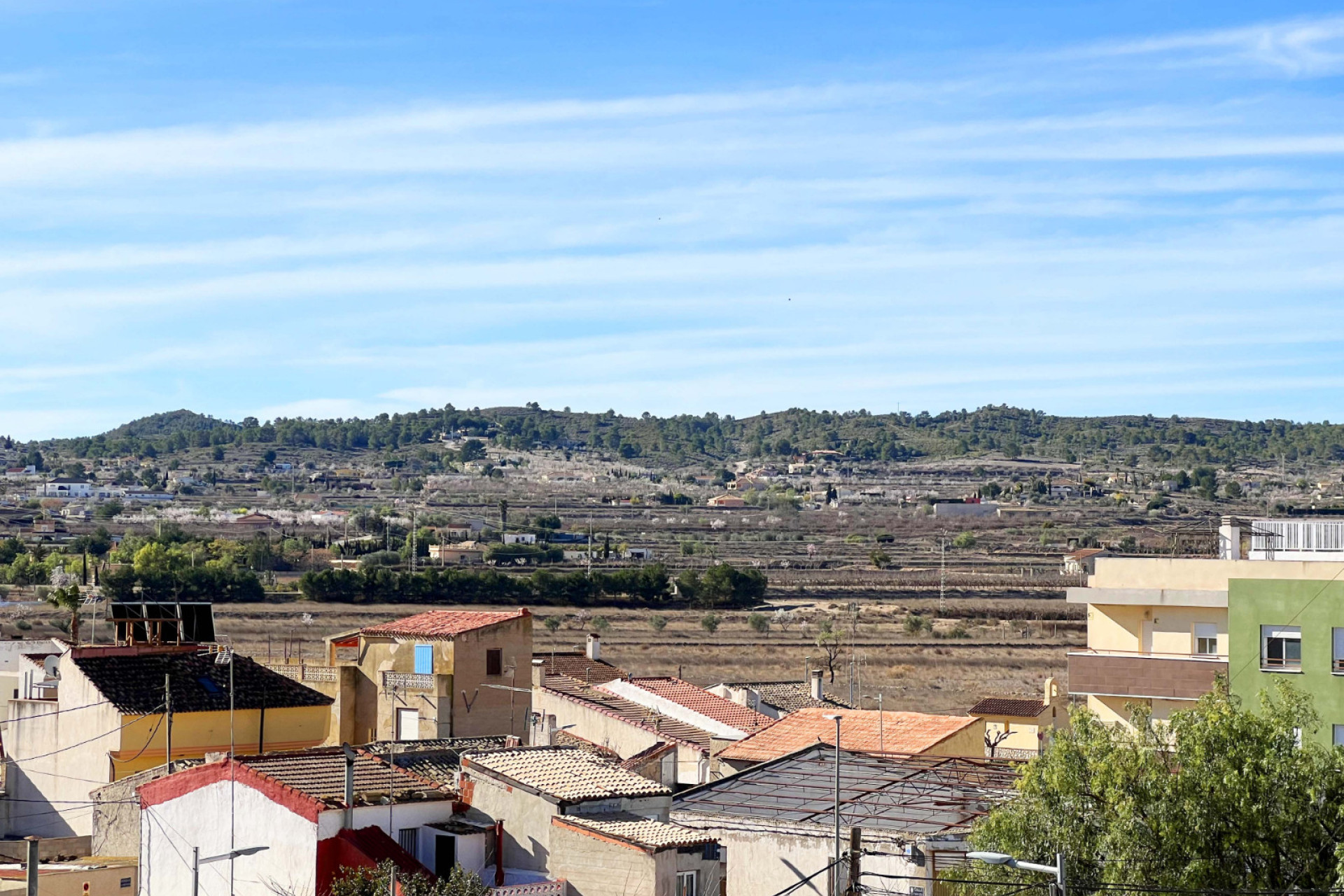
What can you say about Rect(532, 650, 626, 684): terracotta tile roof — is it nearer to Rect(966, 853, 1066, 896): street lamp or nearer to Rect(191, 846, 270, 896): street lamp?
Rect(191, 846, 270, 896): street lamp

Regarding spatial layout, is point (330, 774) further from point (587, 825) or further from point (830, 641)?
point (830, 641)

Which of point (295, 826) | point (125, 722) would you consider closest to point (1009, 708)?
point (125, 722)

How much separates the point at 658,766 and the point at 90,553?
343 feet

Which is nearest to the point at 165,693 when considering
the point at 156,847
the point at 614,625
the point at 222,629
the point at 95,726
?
the point at 95,726

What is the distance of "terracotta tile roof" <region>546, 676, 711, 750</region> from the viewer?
138ft

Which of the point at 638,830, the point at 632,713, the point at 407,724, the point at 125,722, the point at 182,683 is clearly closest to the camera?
the point at 638,830

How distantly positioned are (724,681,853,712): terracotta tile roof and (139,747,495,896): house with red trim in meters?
23.2

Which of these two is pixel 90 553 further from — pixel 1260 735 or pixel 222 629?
pixel 1260 735

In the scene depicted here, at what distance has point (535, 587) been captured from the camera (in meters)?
122

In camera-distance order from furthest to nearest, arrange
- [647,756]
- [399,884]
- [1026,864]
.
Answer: [647,756]
[399,884]
[1026,864]

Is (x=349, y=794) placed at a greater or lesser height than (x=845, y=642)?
greater

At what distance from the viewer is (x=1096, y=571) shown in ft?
120

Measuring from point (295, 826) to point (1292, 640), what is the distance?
16.2 m

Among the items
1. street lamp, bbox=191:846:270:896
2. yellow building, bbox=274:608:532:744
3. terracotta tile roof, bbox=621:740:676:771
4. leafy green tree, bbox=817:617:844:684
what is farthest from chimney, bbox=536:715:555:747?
leafy green tree, bbox=817:617:844:684
